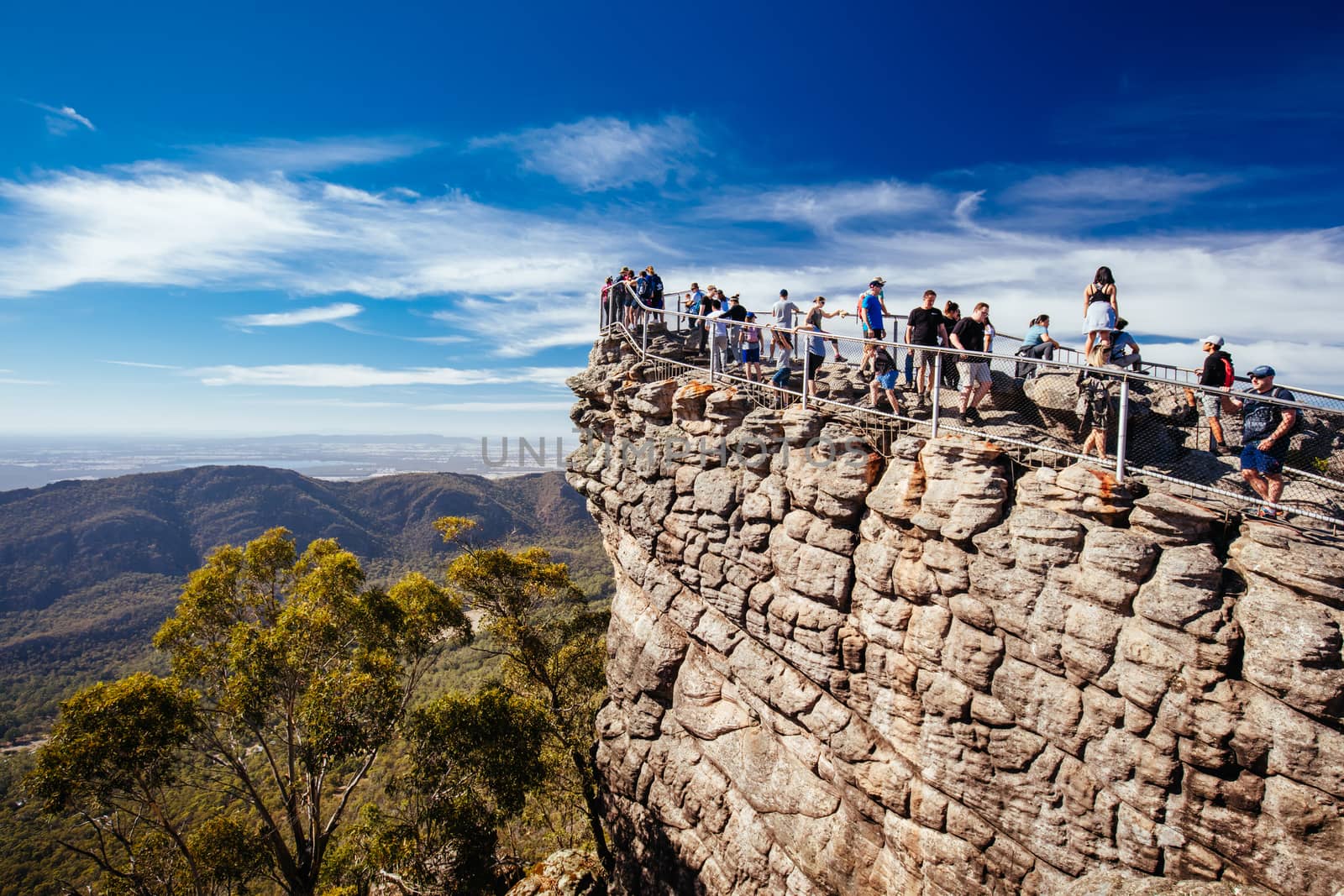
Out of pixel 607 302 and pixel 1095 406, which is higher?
pixel 607 302

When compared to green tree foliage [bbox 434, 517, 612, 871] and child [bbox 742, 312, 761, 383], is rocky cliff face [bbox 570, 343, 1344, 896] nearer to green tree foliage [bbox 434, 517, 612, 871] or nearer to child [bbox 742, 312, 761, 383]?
child [bbox 742, 312, 761, 383]

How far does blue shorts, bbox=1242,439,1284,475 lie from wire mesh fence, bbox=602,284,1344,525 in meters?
0.01

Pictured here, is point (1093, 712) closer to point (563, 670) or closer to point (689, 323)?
point (689, 323)

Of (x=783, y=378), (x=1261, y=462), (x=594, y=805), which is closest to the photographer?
(x=1261, y=462)

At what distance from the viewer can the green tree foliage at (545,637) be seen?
18.1 metres

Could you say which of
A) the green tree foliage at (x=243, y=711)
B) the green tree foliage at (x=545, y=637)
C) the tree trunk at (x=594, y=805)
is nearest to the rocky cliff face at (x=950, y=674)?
the tree trunk at (x=594, y=805)

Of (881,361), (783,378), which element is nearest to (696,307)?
(783,378)

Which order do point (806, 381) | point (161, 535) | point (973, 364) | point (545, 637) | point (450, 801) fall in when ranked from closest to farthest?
point (973, 364) < point (806, 381) < point (450, 801) < point (545, 637) < point (161, 535)

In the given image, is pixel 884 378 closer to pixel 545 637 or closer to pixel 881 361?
pixel 881 361

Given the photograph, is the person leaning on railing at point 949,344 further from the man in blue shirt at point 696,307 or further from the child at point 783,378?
the man in blue shirt at point 696,307

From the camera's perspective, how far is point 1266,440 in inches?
269

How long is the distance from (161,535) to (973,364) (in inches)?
6516

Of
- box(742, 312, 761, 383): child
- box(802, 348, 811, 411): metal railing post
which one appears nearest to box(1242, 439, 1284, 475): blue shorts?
box(802, 348, 811, 411): metal railing post

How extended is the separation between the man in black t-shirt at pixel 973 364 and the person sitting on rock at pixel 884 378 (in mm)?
1048
